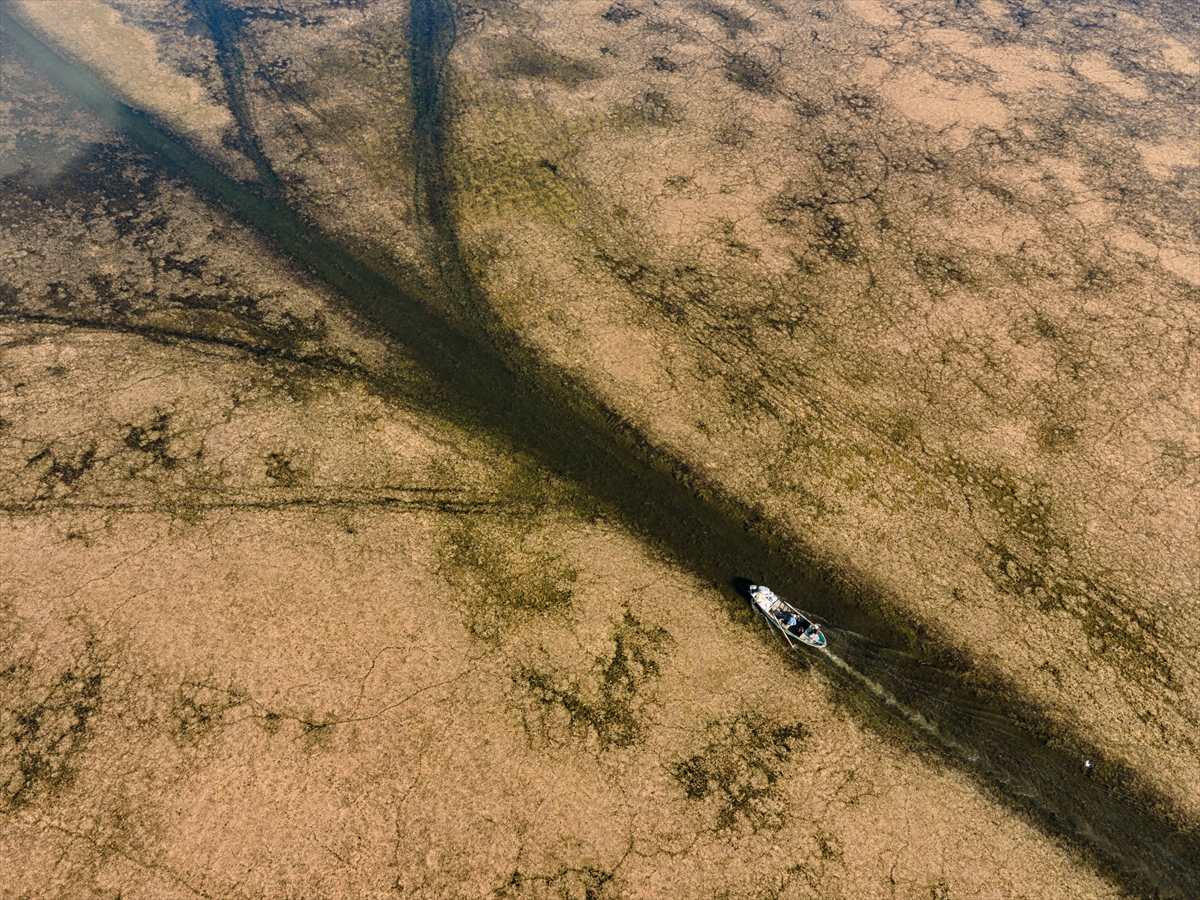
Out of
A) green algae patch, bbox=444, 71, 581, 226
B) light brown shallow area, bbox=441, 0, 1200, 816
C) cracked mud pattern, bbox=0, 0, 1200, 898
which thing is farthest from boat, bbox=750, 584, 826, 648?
green algae patch, bbox=444, 71, 581, 226

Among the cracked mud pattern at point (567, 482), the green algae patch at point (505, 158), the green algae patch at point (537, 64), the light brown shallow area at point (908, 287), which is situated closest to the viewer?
the cracked mud pattern at point (567, 482)

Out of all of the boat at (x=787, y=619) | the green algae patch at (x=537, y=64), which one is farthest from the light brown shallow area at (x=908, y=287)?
the boat at (x=787, y=619)

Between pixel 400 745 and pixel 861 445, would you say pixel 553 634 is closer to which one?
pixel 400 745

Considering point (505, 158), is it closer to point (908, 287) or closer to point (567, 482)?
point (567, 482)

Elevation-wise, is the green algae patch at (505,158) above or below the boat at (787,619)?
above

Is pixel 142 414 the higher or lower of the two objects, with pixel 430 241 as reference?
lower

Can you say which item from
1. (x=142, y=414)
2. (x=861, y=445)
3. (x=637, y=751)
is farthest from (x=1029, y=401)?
(x=142, y=414)

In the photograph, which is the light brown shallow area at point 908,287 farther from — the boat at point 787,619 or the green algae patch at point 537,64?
the boat at point 787,619
